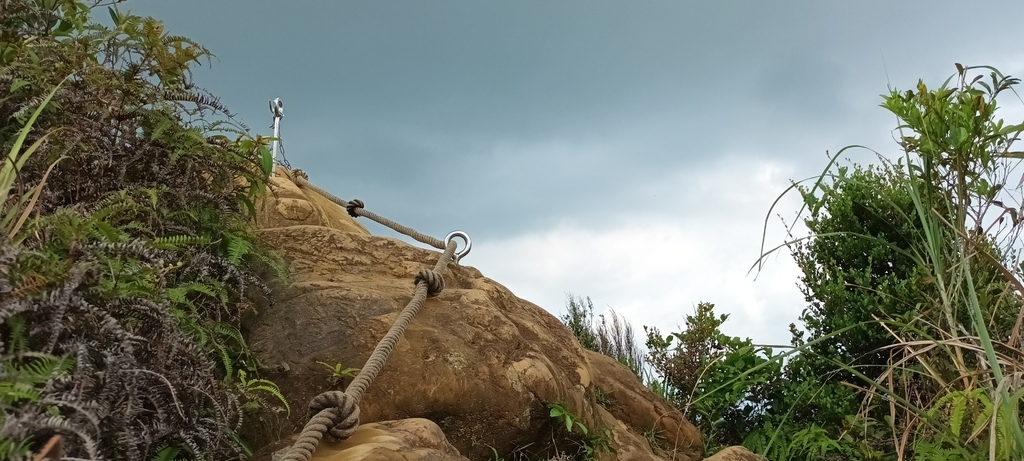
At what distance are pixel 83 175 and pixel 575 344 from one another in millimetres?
2736

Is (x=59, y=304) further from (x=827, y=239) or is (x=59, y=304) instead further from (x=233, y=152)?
(x=827, y=239)

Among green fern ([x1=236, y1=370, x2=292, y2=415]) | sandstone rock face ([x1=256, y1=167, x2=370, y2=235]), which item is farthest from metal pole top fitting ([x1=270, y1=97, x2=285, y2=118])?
green fern ([x1=236, y1=370, x2=292, y2=415])

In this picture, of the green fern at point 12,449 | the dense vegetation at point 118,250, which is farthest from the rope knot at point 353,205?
the green fern at point 12,449

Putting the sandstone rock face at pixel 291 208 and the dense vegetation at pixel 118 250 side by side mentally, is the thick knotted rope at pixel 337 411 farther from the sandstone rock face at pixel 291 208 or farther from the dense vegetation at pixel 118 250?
the sandstone rock face at pixel 291 208

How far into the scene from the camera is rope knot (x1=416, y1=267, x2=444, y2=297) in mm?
3264

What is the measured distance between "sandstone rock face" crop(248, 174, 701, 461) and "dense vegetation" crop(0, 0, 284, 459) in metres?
0.20

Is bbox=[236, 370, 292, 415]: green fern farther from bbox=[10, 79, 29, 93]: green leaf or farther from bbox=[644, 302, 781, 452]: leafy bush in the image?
bbox=[644, 302, 781, 452]: leafy bush

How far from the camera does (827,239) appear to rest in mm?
5910

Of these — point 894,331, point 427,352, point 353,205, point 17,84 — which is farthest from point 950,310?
point 353,205

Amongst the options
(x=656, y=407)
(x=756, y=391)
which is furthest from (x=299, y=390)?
(x=756, y=391)

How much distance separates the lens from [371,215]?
15.2 feet

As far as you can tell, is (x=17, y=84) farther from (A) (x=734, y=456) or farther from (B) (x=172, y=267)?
(A) (x=734, y=456)

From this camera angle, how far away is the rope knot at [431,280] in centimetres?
326

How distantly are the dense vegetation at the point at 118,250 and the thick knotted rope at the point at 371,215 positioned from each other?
3.26 feet
